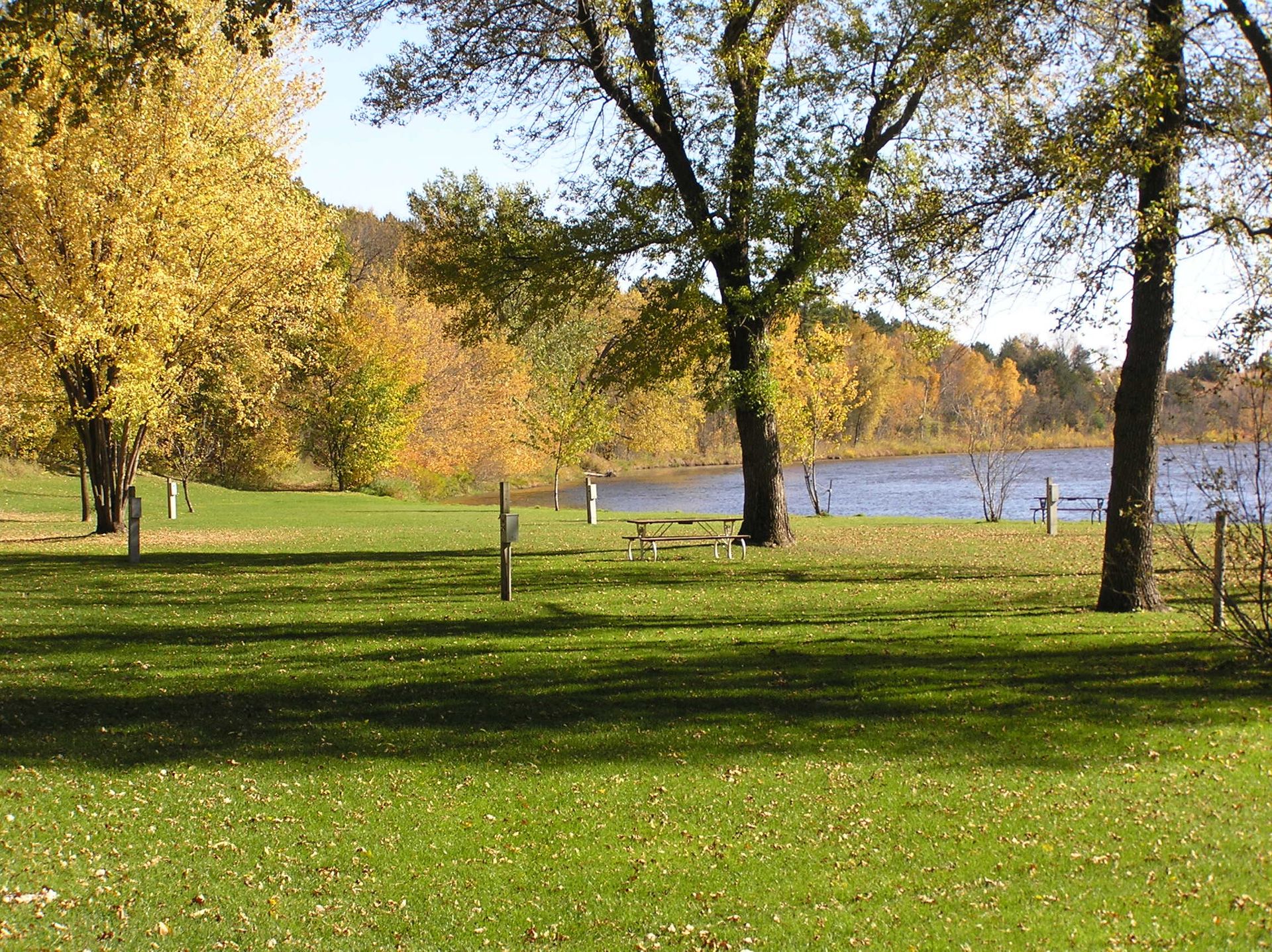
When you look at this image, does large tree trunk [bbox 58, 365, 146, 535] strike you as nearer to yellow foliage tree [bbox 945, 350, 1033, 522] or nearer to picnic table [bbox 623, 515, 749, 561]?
picnic table [bbox 623, 515, 749, 561]

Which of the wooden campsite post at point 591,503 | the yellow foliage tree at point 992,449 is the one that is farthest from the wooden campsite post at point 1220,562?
the wooden campsite post at point 591,503

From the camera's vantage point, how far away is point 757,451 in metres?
19.7

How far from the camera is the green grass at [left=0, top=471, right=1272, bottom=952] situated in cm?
507

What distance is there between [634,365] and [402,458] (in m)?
34.4

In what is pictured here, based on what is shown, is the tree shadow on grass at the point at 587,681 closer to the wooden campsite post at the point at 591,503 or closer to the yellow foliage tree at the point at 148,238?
the yellow foliage tree at the point at 148,238

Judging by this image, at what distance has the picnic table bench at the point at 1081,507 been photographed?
27.2 m

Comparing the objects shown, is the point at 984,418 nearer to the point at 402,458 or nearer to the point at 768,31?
the point at 768,31

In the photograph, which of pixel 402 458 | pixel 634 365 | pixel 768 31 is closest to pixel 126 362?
pixel 634 365

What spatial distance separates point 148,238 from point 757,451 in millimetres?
12552

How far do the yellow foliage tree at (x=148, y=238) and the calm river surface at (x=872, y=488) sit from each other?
18981 millimetres

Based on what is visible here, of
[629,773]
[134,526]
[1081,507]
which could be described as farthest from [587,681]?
[1081,507]

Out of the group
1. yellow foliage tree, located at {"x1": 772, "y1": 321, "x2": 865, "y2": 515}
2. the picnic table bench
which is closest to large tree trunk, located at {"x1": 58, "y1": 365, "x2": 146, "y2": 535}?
yellow foliage tree, located at {"x1": 772, "y1": 321, "x2": 865, "y2": 515}

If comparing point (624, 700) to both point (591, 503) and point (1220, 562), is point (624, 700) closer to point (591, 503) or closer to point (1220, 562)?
point (1220, 562)

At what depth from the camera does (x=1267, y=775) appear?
670cm
